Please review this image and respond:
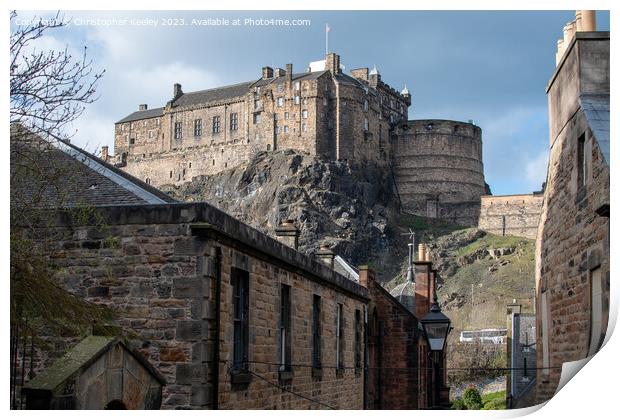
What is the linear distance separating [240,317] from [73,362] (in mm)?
4393

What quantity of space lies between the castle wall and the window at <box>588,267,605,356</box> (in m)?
83.0

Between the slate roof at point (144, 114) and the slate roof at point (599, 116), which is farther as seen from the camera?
the slate roof at point (144, 114)

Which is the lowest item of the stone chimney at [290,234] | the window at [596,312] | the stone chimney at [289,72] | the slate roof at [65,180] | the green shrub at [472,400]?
the green shrub at [472,400]

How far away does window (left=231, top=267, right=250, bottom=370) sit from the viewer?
12.1 m

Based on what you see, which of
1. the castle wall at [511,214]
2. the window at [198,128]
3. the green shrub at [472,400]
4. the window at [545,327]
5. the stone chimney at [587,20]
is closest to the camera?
the stone chimney at [587,20]

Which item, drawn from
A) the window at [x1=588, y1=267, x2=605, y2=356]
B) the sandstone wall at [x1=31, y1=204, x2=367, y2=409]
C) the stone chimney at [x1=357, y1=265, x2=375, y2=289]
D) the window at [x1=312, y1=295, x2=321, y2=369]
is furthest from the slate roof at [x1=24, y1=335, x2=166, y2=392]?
the stone chimney at [x1=357, y1=265, x2=375, y2=289]

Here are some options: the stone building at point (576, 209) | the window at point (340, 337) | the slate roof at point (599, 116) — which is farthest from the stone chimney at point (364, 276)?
the slate roof at point (599, 116)

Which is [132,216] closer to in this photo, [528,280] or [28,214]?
[28,214]

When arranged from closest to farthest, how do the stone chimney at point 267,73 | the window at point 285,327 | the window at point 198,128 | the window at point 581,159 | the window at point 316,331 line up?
the window at point 581,159 → the window at point 285,327 → the window at point 316,331 → the stone chimney at point 267,73 → the window at point 198,128

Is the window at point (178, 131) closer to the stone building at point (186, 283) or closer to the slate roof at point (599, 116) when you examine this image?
the stone building at point (186, 283)

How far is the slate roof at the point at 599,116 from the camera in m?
10.2

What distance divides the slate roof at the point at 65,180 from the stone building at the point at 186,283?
3cm

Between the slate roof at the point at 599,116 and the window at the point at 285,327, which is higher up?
the slate roof at the point at 599,116

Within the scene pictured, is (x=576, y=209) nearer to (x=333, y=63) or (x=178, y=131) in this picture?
(x=333, y=63)
